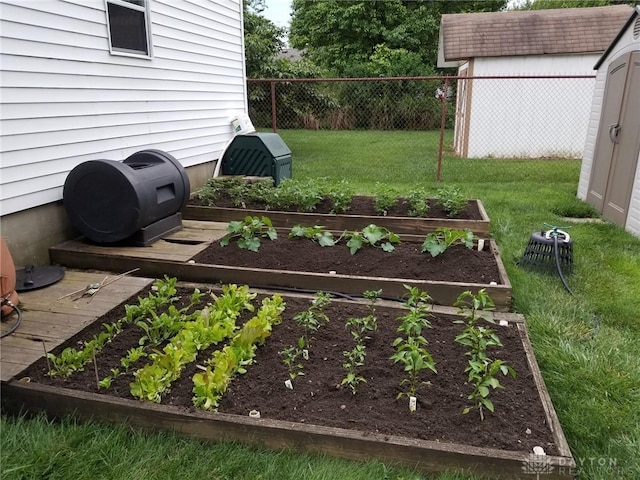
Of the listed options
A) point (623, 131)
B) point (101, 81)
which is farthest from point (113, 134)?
point (623, 131)

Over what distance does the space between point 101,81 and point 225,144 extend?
293 cm

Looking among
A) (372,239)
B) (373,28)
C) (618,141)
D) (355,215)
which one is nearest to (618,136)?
(618,141)

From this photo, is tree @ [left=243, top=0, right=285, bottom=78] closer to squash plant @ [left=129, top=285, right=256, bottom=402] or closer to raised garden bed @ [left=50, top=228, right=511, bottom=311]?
raised garden bed @ [left=50, top=228, right=511, bottom=311]

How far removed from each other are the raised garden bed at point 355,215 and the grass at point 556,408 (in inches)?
16.7

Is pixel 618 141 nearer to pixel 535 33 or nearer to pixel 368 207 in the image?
pixel 368 207

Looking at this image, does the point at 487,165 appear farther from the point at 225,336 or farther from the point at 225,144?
the point at 225,336

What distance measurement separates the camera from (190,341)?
2541 millimetres

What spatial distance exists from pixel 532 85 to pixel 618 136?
646 centimetres

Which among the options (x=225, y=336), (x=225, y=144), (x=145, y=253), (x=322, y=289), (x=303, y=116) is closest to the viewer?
(x=225, y=336)

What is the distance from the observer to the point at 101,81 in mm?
4500

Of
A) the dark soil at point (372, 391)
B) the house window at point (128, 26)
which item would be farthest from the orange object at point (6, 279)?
the house window at point (128, 26)

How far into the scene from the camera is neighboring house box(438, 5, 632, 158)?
11055 millimetres

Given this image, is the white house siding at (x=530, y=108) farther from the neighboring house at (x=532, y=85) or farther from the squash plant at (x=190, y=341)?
the squash plant at (x=190, y=341)

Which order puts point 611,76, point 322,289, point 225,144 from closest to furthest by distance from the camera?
point 322,289 < point 611,76 < point 225,144
